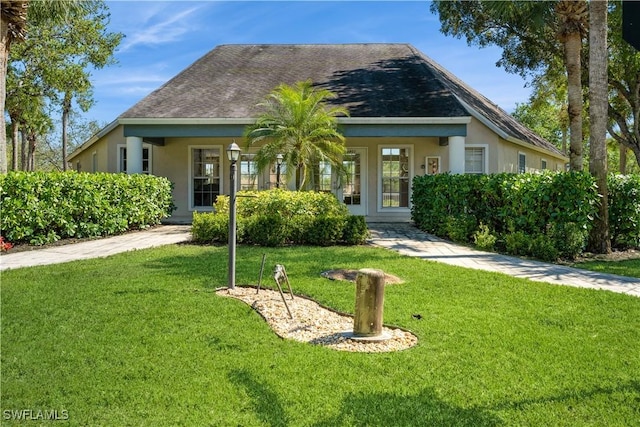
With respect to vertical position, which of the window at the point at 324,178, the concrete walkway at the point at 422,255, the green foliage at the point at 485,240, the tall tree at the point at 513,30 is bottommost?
the concrete walkway at the point at 422,255

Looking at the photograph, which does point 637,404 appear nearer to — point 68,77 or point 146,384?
point 146,384

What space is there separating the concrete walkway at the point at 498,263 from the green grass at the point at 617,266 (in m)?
0.36

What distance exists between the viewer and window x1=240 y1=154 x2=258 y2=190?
16375mm

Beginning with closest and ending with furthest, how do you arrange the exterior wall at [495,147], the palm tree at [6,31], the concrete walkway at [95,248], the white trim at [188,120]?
the concrete walkway at [95,248], the palm tree at [6,31], the white trim at [188,120], the exterior wall at [495,147]

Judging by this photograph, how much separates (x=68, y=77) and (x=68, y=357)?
21.3 m

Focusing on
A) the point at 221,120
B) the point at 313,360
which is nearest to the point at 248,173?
the point at 221,120

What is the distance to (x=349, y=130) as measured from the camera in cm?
1432

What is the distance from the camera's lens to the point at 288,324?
15.8 ft

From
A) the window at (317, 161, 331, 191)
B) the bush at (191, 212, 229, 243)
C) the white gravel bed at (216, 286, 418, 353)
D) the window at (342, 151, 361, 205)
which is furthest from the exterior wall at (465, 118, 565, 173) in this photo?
the white gravel bed at (216, 286, 418, 353)

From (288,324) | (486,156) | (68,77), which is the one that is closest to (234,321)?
(288,324)

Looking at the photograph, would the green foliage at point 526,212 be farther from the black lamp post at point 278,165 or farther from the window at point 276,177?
the window at point 276,177

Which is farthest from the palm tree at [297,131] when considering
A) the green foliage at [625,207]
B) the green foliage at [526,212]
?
the green foliage at [625,207]

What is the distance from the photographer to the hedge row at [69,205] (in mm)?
9547

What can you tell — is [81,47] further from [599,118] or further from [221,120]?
[599,118]
